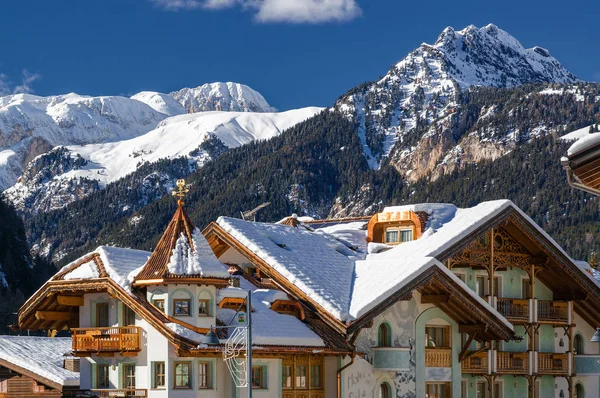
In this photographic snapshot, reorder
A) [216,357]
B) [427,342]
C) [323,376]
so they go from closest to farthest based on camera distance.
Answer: [216,357], [323,376], [427,342]

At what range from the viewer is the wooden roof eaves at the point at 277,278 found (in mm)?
54594

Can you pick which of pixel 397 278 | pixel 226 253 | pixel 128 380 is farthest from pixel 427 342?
pixel 128 380

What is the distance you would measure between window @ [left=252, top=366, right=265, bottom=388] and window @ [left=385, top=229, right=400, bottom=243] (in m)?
15.1

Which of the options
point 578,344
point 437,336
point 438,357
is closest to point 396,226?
point 437,336

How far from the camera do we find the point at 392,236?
6556 cm

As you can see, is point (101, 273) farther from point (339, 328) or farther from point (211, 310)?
point (339, 328)

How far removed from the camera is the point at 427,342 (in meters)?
59.5

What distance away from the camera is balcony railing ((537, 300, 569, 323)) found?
2571 inches

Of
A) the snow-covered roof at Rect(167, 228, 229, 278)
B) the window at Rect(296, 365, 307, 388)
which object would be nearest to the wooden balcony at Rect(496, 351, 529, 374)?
the window at Rect(296, 365, 307, 388)

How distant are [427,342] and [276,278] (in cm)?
767

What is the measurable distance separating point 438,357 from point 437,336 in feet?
3.64

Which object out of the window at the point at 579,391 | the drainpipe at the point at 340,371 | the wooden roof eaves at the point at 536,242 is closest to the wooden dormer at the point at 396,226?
the wooden roof eaves at the point at 536,242

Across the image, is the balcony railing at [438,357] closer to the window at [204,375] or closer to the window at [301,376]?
the window at [301,376]

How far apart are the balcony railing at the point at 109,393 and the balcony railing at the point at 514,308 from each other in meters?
19.6
